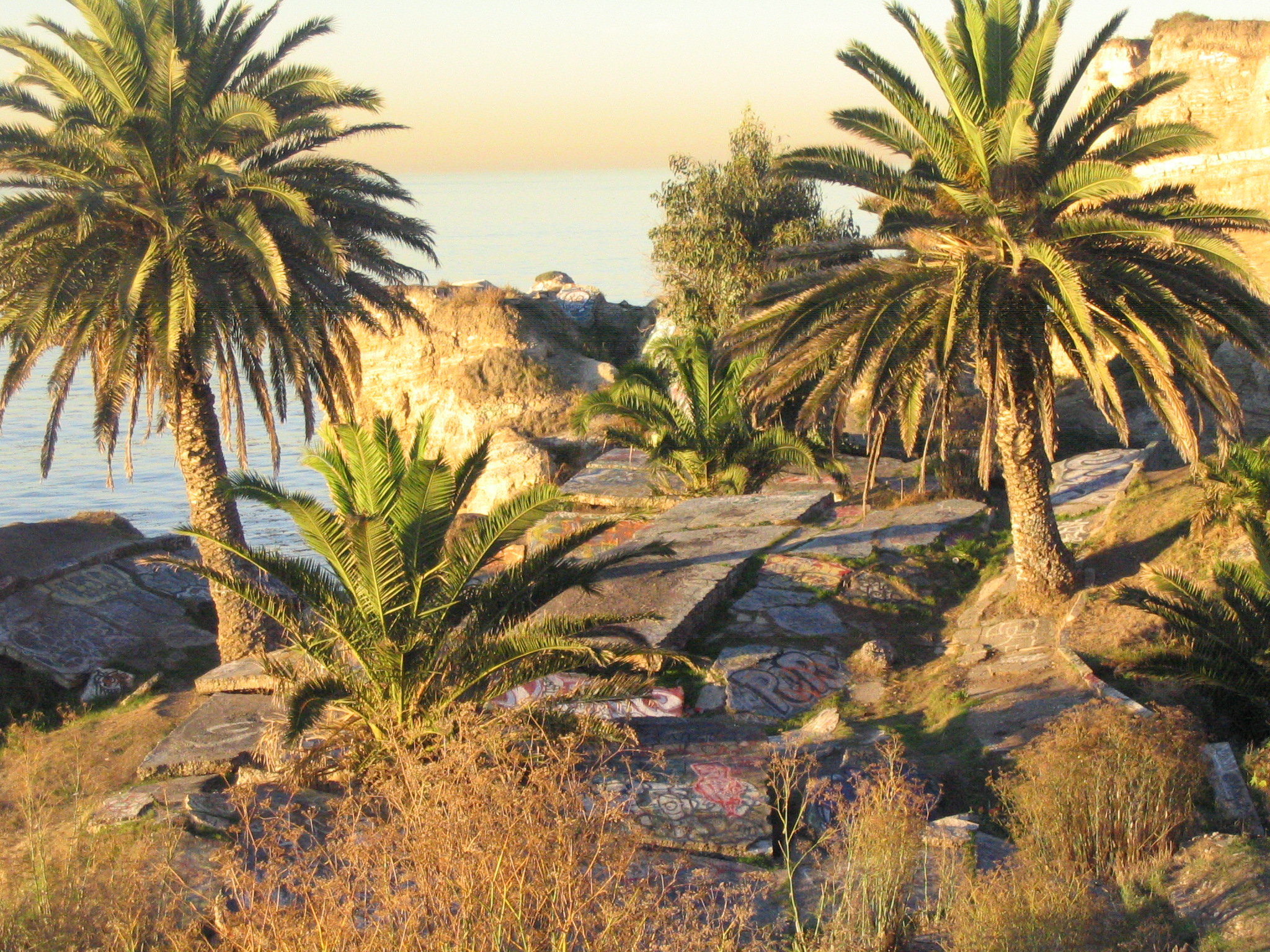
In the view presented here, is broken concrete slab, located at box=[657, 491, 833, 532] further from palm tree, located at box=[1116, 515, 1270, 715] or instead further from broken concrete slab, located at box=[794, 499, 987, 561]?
palm tree, located at box=[1116, 515, 1270, 715]

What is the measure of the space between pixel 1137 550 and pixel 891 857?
7.69 meters

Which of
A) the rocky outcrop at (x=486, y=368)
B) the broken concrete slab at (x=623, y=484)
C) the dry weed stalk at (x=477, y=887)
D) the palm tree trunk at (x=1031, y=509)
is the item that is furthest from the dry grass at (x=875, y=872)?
the rocky outcrop at (x=486, y=368)

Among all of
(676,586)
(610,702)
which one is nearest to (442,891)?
(610,702)

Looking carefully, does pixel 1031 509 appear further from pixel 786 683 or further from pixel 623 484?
pixel 623 484

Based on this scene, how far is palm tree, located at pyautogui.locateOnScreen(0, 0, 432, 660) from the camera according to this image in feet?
41.4

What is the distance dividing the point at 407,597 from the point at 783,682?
3.78m

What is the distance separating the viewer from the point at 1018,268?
408 inches

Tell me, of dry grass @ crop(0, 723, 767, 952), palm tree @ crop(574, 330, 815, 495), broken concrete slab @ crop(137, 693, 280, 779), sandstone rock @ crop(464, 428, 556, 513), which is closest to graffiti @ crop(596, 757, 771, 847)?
dry grass @ crop(0, 723, 767, 952)

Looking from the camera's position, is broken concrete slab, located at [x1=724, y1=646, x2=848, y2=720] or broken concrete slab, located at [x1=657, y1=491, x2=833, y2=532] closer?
broken concrete slab, located at [x1=724, y1=646, x2=848, y2=720]

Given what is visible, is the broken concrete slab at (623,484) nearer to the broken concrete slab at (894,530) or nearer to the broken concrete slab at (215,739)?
the broken concrete slab at (894,530)

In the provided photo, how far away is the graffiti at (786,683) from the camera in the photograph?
35.6ft

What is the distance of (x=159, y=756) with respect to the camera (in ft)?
34.9

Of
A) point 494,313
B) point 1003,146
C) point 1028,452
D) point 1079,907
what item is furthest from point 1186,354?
point 494,313

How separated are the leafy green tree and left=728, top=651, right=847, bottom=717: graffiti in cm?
1194
